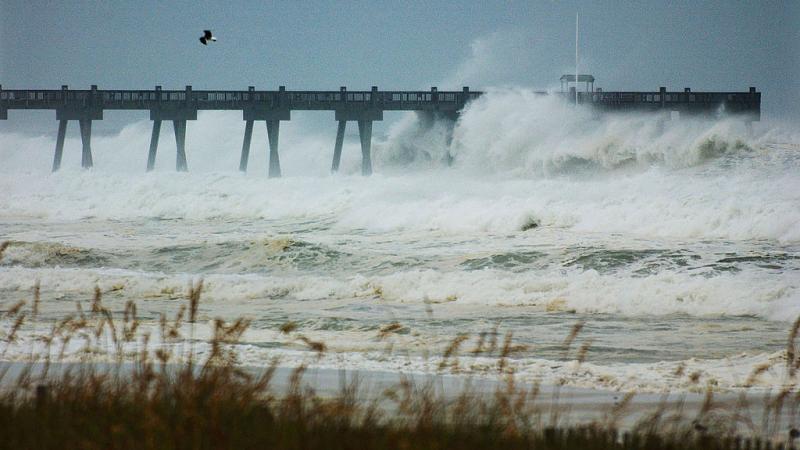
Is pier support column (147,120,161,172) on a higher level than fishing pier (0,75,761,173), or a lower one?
lower

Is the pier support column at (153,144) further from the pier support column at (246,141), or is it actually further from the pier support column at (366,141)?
the pier support column at (366,141)

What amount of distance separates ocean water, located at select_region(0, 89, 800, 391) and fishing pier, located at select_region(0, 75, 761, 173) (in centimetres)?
87

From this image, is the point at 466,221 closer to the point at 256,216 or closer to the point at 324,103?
the point at 256,216

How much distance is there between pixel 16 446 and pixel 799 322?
3.45 meters

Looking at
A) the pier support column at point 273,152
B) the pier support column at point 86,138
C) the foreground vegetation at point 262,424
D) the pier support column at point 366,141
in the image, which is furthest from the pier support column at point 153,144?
the foreground vegetation at point 262,424

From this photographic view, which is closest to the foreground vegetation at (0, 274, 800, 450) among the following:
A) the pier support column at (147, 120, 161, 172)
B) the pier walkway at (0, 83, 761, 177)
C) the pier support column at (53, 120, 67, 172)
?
the pier walkway at (0, 83, 761, 177)

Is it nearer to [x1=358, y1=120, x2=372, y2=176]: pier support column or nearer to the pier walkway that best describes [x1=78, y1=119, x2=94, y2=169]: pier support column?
the pier walkway

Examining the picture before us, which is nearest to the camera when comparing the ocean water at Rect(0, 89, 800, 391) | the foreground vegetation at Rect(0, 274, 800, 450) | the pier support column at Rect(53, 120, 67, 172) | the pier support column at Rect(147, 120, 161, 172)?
the foreground vegetation at Rect(0, 274, 800, 450)

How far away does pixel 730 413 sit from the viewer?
20.9 feet

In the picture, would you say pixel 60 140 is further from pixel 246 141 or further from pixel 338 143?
pixel 338 143

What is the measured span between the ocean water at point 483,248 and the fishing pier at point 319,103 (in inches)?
34.2

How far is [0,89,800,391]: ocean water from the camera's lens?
10.7m

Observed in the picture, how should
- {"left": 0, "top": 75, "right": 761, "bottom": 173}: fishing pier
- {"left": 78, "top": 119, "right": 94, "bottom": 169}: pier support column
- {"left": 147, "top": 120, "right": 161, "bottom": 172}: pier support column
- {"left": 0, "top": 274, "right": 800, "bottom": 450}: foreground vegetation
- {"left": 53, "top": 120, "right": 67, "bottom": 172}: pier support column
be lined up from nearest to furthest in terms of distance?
{"left": 0, "top": 274, "right": 800, "bottom": 450}: foreground vegetation, {"left": 0, "top": 75, "right": 761, "bottom": 173}: fishing pier, {"left": 78, "top": 119, "right": 94, "bottom": 169}: pier support column, {"left": 147, "top": 120, "right": 161, "bottom": 172}: pier support column, {"left": 53, "top": 120, "right": 67, "bottom": 172}: pier support column

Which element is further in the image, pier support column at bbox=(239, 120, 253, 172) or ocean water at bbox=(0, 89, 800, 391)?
pier support column at bbox=(239, 120, 253, 172)
